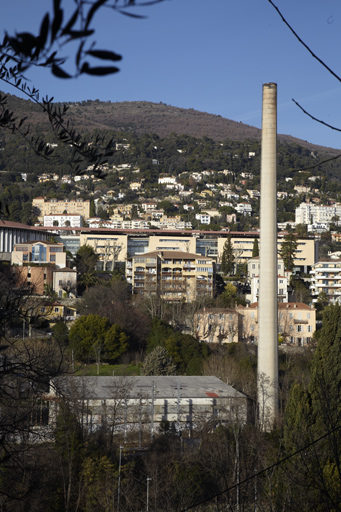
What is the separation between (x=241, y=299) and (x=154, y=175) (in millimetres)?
95352

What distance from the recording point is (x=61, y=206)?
100 metres

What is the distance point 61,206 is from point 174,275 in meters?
61.6

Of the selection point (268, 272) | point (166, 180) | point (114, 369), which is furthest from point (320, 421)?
point (166, 180)

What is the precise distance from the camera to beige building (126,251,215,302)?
1583 inches

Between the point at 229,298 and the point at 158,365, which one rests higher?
the point at 229,298

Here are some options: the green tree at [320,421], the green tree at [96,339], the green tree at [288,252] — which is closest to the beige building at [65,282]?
the green tree at [96,339]

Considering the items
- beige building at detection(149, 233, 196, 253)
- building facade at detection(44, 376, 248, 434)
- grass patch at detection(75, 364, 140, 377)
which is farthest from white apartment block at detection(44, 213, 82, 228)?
building facade at detection(44, 376, 248, 434)

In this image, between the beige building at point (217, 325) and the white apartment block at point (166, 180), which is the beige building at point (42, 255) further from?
the white apartment block at point (166, 180)

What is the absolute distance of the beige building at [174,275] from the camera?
40219mm

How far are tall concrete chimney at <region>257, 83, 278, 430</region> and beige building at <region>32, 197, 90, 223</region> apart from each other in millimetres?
75182

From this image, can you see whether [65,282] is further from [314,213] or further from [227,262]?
[314,213]

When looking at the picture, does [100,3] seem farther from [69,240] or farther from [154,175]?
[154,175]

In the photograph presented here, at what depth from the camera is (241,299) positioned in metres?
39.2

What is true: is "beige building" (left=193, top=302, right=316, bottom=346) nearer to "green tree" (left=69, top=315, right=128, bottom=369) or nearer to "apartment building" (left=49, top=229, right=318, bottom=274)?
"green tree" (left=69, top=315, right=128, bottom=369)
